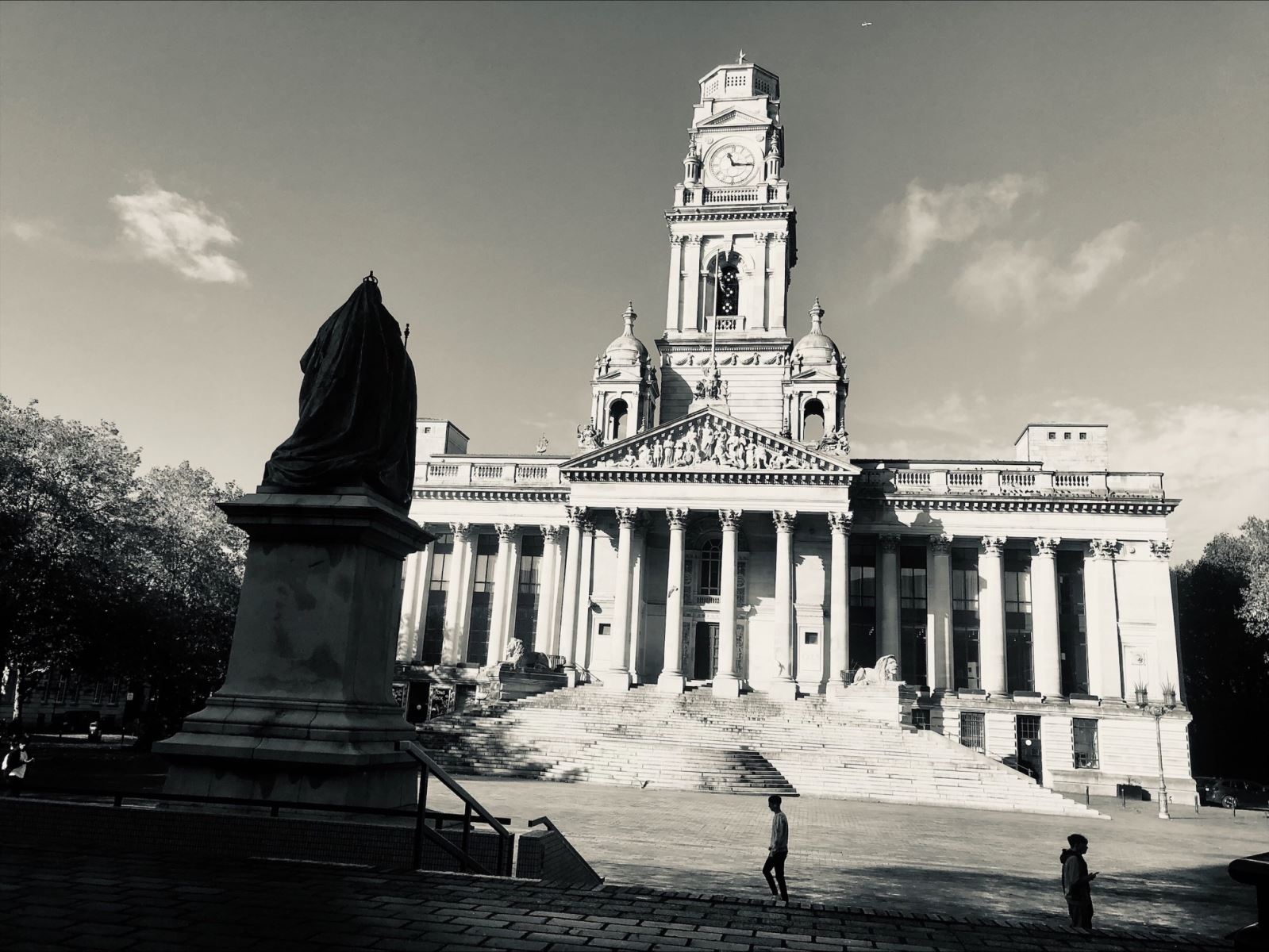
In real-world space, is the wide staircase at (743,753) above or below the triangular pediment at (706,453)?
below

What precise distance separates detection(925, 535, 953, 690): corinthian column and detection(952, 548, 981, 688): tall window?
735 millimetres

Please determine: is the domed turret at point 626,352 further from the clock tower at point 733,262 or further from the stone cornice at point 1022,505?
the stone cornice at point 1022,505

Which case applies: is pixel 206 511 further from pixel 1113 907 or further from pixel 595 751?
pixel 1113 907

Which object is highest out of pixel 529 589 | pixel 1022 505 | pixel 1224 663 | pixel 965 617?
pixel 1022 505

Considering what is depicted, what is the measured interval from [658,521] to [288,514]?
42.9m

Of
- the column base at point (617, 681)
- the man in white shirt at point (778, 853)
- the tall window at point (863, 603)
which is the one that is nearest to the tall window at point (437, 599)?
the column base at point (617, 681)

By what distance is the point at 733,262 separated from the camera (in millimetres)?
58781

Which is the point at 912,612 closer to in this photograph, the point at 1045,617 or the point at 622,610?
the point at 1045,617

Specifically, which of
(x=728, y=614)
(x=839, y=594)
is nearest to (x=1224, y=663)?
(x=839, y=594)

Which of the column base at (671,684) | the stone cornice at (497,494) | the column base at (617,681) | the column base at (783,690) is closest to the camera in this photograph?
the column base at (783,690)

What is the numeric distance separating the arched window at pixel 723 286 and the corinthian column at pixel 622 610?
54.7 feet

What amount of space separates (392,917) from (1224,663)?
6610 cm

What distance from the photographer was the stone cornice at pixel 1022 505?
49.6 meters

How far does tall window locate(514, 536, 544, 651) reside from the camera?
Result: 54969 mm
